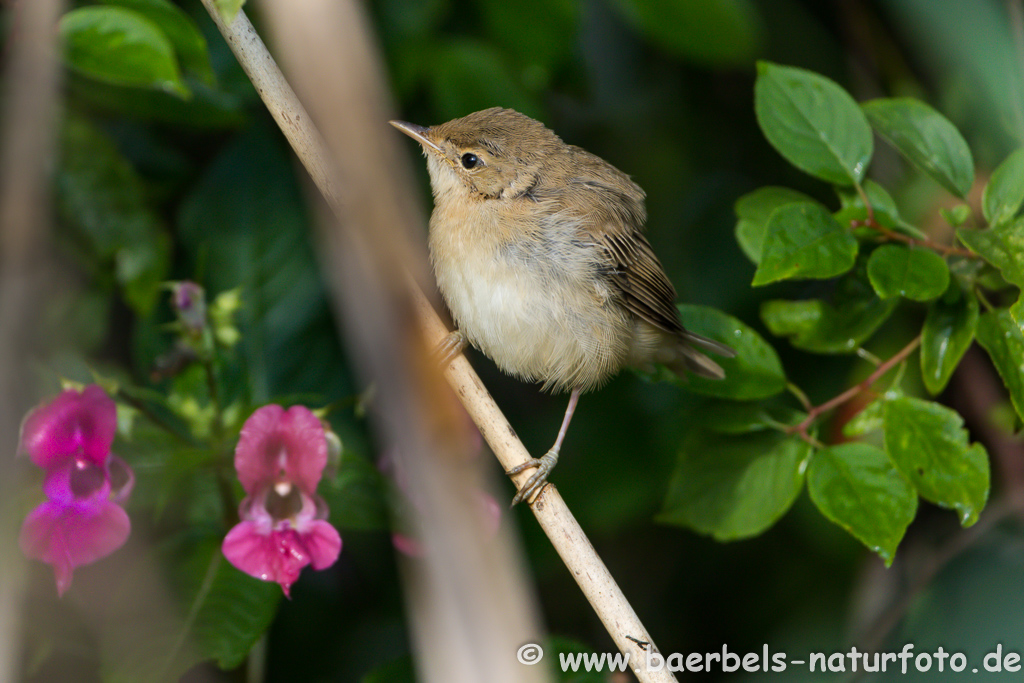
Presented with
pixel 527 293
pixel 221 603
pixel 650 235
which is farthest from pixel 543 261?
pixel 650 235

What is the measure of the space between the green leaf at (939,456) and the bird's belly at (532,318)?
86cm

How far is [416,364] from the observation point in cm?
88

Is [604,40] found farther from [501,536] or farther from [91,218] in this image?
[501,536]

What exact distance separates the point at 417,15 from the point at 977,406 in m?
2.46

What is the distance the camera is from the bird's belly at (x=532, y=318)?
90.4 inches

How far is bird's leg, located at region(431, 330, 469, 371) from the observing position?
198cm

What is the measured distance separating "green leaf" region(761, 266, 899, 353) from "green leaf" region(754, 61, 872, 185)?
0.29 meters

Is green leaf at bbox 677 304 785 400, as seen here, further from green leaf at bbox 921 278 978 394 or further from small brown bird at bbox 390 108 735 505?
green leaf at bbox 921 278 978 394

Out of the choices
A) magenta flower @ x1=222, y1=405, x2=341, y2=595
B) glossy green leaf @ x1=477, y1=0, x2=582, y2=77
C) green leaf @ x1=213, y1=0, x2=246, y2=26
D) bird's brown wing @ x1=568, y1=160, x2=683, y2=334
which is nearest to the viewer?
green leaf @ x1=213, y1=0, x2=246, y2=26

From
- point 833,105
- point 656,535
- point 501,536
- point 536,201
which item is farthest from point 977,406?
point 501,536

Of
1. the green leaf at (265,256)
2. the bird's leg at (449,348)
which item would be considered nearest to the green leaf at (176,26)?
the green leaf at (265,256)

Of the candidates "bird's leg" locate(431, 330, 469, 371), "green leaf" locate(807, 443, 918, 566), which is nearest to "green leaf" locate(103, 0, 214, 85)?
"bird's leg" locate(431, 330, 469, 371)

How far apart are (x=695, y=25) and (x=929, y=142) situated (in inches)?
43.5

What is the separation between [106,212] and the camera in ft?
8.29
